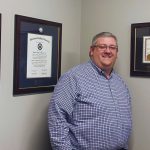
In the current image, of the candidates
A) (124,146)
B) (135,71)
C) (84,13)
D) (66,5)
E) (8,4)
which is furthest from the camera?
(84,13)

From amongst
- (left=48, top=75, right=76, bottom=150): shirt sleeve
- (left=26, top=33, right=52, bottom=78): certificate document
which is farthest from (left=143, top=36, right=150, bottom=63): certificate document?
(left=26, top=33, right=52, bottom=78): certificate document

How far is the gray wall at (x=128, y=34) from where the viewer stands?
6.53 ft

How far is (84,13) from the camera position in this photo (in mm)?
2332

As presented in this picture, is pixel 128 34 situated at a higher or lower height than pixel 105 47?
higher

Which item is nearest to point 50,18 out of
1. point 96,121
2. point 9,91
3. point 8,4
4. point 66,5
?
point 66,5

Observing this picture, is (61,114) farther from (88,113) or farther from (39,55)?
(39,55)

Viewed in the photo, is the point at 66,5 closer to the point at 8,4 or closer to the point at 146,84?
the point at 8,4

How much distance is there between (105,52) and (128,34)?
1.11 ft

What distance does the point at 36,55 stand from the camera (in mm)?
1896

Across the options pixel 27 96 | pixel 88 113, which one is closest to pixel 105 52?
pixel 88 113

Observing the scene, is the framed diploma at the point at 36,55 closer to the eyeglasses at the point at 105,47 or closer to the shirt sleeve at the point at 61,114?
the shirt sleeve at the point at 61,114

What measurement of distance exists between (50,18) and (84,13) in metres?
0.43

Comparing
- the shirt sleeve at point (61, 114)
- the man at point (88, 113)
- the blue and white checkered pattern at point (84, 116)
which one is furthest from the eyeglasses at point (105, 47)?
the shirt sleeve at point (61, 114)

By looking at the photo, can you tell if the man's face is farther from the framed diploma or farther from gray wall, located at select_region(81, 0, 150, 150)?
the framed diploma
